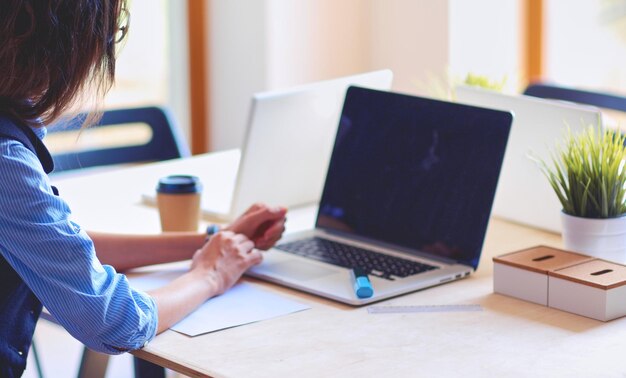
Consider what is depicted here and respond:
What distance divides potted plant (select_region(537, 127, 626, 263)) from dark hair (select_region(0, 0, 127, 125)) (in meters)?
0.73

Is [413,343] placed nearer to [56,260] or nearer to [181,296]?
[181,296]

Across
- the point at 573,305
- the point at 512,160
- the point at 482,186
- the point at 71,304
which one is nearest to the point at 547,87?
the point at 512,160

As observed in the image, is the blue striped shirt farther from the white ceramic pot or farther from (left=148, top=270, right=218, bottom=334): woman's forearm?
the white ceramic pot

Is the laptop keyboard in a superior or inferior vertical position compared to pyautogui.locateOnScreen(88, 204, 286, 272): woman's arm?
inferior

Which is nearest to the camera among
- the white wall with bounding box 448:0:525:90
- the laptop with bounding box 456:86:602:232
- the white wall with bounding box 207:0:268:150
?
the laptop with bounding box 456:86:602:232

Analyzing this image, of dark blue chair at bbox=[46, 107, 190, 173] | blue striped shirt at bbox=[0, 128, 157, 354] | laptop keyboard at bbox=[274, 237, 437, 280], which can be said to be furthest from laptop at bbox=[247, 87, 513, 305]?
dark blue chair at bbox=[46, 107, 190, 173]

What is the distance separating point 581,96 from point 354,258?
3.78 feet

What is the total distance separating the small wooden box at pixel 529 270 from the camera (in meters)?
1.41

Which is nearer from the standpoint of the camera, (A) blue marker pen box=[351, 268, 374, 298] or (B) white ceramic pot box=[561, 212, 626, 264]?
(A) blue marker pen box=[351, 268, 374, 298]

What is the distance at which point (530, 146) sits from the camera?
1799 millimetres

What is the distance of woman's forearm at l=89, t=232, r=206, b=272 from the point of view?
63.6 inches

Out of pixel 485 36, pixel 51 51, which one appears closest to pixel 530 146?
pixel 51 51

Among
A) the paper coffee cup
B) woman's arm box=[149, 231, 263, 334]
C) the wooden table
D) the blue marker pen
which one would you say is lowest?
the wooden table

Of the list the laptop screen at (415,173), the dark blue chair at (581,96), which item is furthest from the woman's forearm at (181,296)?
the dark blue chair at (581,96)
